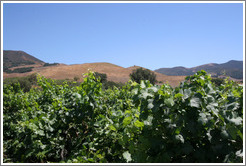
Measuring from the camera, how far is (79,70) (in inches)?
1986

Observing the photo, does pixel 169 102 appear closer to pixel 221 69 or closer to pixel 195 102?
pixel 195 102

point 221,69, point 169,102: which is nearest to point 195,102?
point 169,102

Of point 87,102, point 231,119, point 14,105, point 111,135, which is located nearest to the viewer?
point 231,119

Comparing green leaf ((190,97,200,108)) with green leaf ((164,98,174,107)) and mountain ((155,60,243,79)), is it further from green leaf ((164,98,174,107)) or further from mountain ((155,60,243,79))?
mountain ((155,60,243,79))

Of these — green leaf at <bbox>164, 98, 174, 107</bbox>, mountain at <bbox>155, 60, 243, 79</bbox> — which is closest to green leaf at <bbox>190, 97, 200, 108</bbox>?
green leaf at <bbox>164, 98, 174, 107</bbox>

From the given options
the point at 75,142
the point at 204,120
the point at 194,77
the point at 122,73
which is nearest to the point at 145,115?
the point at 204,120

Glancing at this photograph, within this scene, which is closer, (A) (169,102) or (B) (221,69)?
(A) (169,102)

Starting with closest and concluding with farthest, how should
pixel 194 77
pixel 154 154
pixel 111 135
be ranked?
pixel 154 154 < pixel 194 77 < pixel 111 135

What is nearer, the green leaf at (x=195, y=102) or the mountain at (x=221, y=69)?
the green leaf at (x=195, y=102)

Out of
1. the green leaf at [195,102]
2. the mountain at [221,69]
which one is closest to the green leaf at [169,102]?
the green leaf at [195,102]

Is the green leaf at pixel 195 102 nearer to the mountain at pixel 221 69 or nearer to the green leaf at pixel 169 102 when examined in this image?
the green leaf at pixel 169 102

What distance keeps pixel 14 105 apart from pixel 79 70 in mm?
45085

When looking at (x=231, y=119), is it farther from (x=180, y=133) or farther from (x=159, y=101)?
(x=159, y=101)

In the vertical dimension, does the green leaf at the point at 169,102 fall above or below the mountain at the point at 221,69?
below
